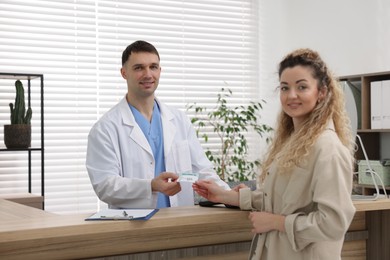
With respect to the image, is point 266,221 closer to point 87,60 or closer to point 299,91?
point 299,91

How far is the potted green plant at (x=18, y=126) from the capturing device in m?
4.29

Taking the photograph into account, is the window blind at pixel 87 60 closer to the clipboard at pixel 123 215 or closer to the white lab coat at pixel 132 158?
the white lab coat at pixel 132 158

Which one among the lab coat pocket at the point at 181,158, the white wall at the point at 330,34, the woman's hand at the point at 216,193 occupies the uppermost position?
the white wall at the point at 330,34

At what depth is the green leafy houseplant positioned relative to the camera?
17.5 ft

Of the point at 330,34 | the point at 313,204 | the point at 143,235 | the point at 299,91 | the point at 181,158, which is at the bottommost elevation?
the point at 143,235

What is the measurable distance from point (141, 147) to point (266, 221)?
0.97m

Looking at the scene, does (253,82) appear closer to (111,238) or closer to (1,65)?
(1,65)

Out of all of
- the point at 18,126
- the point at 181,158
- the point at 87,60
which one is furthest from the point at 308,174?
the point at 87,60

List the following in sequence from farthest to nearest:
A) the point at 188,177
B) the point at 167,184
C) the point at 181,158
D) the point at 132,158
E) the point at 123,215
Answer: the point at 181,158
the point at 132,158
the point at 167,184
the point at 188,177
the point at 123,215

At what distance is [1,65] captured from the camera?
4672 millimetres

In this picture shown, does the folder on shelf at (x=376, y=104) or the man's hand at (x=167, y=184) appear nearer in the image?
the man's hand at (x=167, y=184)

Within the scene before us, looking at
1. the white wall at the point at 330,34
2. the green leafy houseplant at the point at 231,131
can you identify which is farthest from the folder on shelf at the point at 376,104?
the green leafy houseplant at the point at 231,131

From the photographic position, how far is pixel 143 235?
6.93ft

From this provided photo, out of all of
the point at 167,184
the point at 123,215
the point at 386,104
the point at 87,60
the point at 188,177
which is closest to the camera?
the point at 123,215
